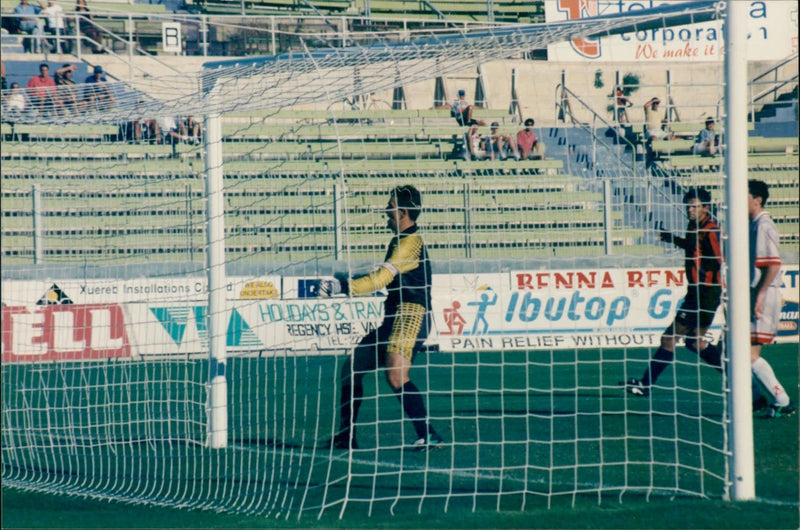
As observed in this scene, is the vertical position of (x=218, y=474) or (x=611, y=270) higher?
(x=611, y=270)

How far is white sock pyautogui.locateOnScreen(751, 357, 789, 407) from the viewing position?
26.0ft

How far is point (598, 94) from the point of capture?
19.9m

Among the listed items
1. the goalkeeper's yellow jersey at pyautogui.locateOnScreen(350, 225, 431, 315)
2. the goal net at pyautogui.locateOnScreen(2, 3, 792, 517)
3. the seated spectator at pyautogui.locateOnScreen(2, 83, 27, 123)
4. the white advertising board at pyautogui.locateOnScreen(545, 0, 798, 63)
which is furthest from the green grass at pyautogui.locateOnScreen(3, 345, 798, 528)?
the white advertising board at pyautogui.locateOnScreen(545, 0, 798, 63)

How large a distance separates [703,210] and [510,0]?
621 inches

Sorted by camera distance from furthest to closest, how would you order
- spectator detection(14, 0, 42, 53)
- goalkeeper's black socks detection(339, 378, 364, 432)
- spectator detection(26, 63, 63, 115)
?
spectator detection(14, 0, 42, 53) < spectator detection(26, 63, 63, 115) < goalkeeper's black socks detection(339, 378, 364, 432)

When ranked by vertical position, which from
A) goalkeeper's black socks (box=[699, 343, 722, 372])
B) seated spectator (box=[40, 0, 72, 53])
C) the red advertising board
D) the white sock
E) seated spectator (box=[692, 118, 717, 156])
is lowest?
the white sock

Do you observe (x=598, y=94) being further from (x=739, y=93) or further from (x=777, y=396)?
(x=739, y=93)

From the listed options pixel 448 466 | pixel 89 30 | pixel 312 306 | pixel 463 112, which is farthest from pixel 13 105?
pixel 89 30

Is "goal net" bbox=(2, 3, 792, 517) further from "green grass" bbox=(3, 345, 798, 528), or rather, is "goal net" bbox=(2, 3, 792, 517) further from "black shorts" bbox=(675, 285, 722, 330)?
"black shorts" bbox=(675, 285, 722, 330)

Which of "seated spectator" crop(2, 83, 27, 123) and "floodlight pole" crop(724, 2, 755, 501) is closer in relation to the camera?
"floodlight pole" crop(724, 2, 755, 501)

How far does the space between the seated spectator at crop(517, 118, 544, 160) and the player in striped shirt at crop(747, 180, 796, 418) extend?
5559mm

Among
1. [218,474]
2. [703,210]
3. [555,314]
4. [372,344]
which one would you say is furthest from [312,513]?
[555,314]

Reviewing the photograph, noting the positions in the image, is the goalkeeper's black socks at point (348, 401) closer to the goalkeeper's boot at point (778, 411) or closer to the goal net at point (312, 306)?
the goal net at point (312, 306)

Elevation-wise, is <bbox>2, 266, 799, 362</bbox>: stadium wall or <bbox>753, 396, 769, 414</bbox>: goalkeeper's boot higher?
<bbox>2, 266, 799, 362</bbox>: stadium wall
